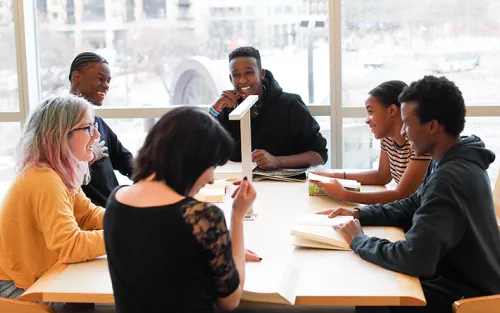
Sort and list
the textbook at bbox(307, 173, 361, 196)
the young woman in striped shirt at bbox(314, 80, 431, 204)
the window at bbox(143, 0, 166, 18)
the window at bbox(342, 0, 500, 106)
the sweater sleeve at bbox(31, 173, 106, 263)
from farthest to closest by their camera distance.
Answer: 1. the window at bbox(143, 0, 166, 18)
2. the window at bbox(342, 0, 500, 106)
3. the textbook at bbox(307, 173, 361, 196)
4. the young woman in striped shirt at bbox(314, 80, 431, 204)
5. the sweater sleeve at bbox(31, 173, 106, 263)

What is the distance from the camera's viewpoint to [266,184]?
3.19m

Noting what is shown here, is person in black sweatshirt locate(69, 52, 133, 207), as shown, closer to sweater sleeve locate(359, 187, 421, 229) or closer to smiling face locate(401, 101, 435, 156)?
sweater sleeve locate(359, 187, 421, 229)

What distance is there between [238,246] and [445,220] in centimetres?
64

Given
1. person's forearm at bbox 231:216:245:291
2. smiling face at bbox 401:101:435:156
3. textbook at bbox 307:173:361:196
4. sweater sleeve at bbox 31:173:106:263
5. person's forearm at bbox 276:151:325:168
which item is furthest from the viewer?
person's forearm at bbox 276:151:325:168

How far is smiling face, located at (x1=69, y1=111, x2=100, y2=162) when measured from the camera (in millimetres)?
2291

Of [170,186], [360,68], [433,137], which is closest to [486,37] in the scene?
[360,68]

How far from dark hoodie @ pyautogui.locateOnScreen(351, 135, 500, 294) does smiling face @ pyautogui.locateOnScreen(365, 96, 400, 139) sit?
68 centimetres

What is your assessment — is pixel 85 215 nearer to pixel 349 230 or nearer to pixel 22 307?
pixel 22 307

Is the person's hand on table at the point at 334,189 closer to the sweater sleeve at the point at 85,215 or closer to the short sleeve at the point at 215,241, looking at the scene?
the sweater sleeve at the point at 85,215

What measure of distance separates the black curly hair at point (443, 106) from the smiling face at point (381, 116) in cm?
67

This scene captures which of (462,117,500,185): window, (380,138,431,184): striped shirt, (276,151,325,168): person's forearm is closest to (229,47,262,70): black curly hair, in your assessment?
(276,151,325,168): person's forearm

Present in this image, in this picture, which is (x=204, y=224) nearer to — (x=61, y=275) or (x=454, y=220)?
(x=61, y=275)

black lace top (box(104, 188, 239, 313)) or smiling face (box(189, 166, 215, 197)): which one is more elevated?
smiling face (box(189, 166, 215, 197))

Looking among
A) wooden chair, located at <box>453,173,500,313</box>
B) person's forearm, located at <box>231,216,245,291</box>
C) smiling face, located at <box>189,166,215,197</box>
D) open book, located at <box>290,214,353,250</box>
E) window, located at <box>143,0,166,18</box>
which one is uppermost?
window, located at <box>143,0,166,18</box>
